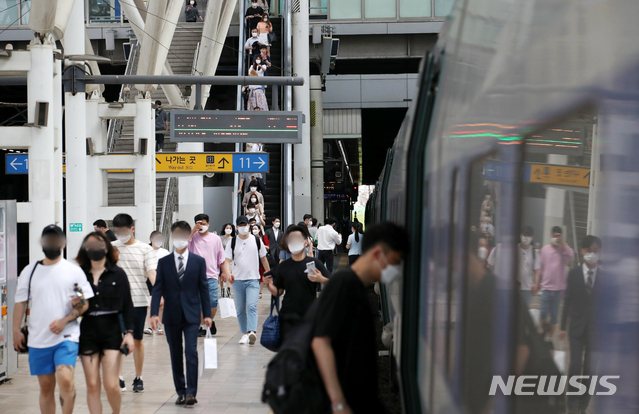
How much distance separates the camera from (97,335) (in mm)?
5039

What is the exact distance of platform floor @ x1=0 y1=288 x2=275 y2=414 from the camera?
19.9 feet

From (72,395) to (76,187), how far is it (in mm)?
7320

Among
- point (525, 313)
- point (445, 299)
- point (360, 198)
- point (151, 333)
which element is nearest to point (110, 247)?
point (445, 299)

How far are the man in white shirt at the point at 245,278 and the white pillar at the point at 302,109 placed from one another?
14845 mm

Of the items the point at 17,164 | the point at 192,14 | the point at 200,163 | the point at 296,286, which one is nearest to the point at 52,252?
the point at 296,286

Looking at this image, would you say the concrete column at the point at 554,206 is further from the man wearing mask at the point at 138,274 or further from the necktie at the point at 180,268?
the man wearing mask at the point at 138,274

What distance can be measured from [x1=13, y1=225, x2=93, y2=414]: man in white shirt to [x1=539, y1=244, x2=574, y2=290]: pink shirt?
12.5ft

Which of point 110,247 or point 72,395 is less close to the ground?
point 110,247

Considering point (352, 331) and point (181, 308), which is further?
point (181, 308)

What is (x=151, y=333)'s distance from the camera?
33.7ft

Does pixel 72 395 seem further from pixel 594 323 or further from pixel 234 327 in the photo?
pixel 234 327

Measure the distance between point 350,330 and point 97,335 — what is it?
3117mm

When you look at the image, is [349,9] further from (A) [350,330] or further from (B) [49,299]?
(A) [350,330]

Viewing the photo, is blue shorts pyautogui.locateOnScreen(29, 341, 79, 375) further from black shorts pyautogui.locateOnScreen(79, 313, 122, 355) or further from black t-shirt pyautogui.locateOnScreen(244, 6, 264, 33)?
black t-shirt pyautogui.locateOnScreen(244, 6, 264, 33)
